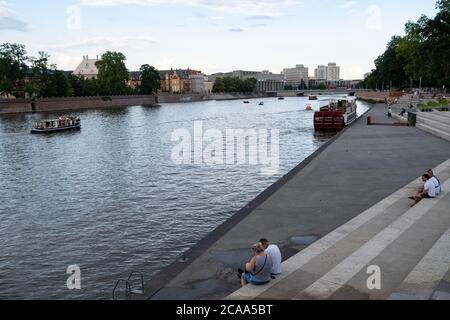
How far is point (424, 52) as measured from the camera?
3302 inches

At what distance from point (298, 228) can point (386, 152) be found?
18757 millimetres

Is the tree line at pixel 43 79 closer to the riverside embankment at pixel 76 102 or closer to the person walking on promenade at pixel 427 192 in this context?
the riverside embankment at pixel 76 102

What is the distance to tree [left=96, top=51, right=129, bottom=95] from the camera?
157750 millimetres

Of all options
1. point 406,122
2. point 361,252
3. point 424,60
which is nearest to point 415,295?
point 361,252

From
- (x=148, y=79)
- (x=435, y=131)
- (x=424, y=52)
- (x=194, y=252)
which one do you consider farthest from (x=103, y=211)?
(x=148, y=79)

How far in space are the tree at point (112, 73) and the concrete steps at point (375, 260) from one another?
491 feet

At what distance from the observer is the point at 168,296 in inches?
398

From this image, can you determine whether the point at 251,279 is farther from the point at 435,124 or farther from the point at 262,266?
the point at 435,124

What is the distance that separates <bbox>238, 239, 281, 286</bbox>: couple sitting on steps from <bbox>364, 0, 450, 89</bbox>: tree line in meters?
75.8

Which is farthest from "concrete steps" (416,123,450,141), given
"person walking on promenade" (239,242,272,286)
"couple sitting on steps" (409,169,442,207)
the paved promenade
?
"person walking on promenade" (239,242,272,286)

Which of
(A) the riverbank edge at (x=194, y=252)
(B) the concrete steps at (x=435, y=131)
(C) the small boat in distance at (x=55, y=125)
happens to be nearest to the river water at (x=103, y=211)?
(A) the riverbank edge at (x=194, y=252)

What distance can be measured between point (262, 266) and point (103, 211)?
1315 cm

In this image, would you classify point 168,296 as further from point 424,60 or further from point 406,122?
point 424,60

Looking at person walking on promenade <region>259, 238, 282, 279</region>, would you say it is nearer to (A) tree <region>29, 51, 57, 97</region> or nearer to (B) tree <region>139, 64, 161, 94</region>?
(A) tree <region>29, 51, 57, 97</region>
